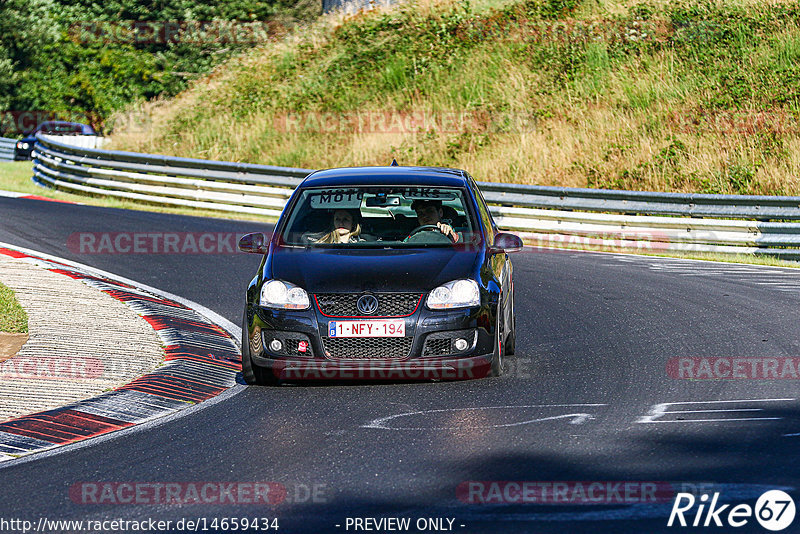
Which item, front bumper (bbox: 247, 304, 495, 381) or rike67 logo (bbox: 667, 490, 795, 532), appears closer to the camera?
rike67 logo (bbox: 667, 490, 795, 532)

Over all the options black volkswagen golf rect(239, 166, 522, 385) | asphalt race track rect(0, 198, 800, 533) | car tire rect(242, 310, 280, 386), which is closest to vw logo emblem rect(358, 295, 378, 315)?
black volkswagen golf rect(239, 166, 522, 385)

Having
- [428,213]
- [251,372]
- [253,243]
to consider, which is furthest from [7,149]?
[251,372]

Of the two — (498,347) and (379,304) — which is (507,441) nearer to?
(379,304)

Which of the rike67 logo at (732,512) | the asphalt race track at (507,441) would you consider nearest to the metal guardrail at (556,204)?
the asphalt race track at (507,441)

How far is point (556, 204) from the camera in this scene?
19766 millimetres

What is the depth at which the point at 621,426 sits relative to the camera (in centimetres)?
707

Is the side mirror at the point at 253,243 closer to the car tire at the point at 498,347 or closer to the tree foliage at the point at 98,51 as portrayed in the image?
the car tire at the point at 498,347

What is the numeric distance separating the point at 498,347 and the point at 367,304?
1.14 metres

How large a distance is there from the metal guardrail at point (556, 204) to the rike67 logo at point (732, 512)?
12.2 metres

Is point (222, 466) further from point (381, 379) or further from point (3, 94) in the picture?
point (3, 94)

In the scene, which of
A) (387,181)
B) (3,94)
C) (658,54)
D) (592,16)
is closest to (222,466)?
(387,181)

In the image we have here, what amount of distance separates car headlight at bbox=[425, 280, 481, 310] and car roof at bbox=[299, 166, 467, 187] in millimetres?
1463

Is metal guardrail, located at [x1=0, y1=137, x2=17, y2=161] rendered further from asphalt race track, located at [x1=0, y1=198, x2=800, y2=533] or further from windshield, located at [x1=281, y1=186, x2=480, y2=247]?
windshield, located at [x1=281, y1=186, x2=480, y2=247]

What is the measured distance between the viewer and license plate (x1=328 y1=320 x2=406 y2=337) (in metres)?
8.10
